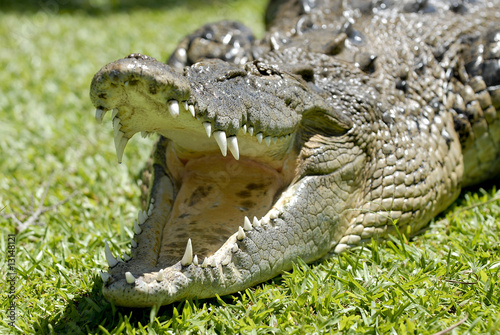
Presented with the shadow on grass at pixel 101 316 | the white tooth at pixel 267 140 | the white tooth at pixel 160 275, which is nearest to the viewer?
the white tooth at pixel 160 275

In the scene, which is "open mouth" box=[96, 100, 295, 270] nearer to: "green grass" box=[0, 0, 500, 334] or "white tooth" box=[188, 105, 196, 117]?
"white tooth" box=[188, 105, 196, 117]

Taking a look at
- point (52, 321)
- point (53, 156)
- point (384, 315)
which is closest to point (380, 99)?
point (384, 315)

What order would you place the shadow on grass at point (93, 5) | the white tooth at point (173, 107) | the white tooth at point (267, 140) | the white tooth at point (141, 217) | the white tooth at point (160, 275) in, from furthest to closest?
the shadow on grass at point (93, 5) < the white tooth at point (141, 217) < the white tooth at point (267, 140) < the white tooth at point (160, 275) < the white tooth at point (173, 107)

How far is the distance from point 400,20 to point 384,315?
2434mm

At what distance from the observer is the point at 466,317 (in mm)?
2260

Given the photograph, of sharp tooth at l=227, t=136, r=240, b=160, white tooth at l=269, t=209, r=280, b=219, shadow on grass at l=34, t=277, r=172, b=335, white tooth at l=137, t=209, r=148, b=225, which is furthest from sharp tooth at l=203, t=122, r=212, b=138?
shadow on grass at l=34, t=277, r=172, b=335

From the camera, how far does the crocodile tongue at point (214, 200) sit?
8.52ft

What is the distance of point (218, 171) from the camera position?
114 inches

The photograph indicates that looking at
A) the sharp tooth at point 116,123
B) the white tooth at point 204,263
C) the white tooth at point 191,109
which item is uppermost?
the white tooth at point 191,109

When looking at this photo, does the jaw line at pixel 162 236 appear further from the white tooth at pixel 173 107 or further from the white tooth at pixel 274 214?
the white tooth at pixel 173 107

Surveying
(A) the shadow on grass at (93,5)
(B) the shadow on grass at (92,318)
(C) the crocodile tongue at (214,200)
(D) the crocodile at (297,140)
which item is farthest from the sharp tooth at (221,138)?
(A) the shadow on grass at (93,5)

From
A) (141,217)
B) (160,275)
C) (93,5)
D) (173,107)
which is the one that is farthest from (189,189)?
(93,5)

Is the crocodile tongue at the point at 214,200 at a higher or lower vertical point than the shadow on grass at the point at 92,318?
higher

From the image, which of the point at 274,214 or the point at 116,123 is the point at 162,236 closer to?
the point at 274,214
